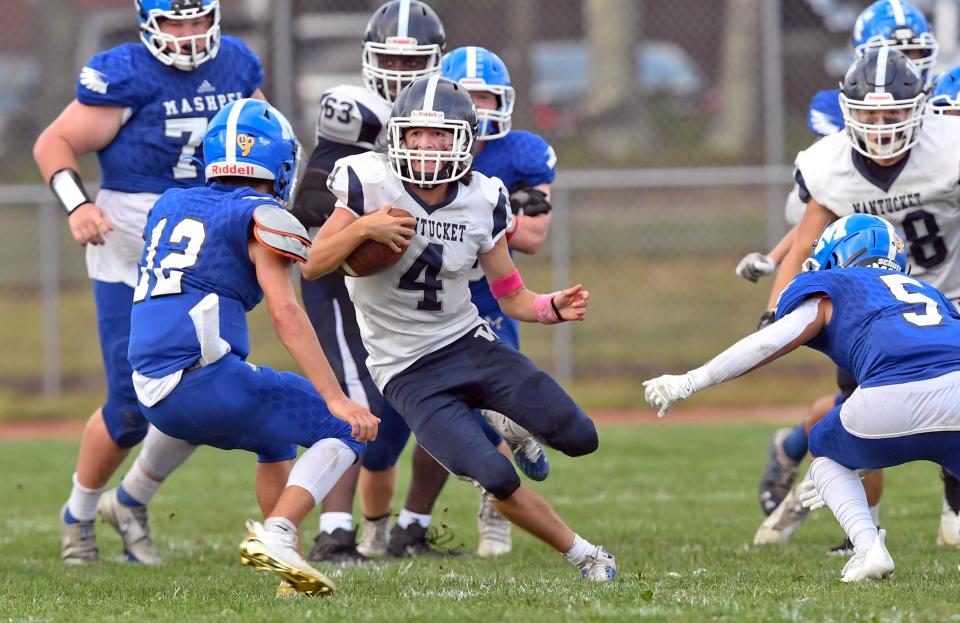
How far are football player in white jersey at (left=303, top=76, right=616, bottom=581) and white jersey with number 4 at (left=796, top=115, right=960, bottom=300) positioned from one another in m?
1.34

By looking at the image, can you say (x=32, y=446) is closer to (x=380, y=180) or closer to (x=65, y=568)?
(x=65, y=568)

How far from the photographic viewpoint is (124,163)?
235 inches

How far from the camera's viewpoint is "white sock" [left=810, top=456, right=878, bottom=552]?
4617 millimetres

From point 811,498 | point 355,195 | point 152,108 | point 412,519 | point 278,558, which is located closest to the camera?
point 278,558

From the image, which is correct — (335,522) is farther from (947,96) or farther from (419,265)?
(947,96)

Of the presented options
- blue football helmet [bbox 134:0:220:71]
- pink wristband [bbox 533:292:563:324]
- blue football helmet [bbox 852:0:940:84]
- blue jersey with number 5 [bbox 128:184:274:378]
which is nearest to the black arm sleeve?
blue football helmet [bbox 134:0:220:71]

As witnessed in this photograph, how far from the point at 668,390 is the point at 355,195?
1.24m

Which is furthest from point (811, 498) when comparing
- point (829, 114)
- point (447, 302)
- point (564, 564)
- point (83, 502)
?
point (83, 502)

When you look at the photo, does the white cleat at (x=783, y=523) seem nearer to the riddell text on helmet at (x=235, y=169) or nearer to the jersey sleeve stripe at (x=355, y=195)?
the jersey sleeve stripe at (x=355, y=195)

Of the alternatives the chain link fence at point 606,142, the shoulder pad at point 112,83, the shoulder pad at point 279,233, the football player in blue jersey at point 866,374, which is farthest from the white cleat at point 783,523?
the chain link fence at point 606,142

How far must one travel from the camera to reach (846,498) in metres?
4.70

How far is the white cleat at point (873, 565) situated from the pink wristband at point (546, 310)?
4.14ft

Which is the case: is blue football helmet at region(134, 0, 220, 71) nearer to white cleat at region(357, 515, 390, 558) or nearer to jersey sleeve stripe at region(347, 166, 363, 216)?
jersey sleeve stripe at region(347, 166, 363, 216)

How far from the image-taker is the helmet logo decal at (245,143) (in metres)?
4.89
